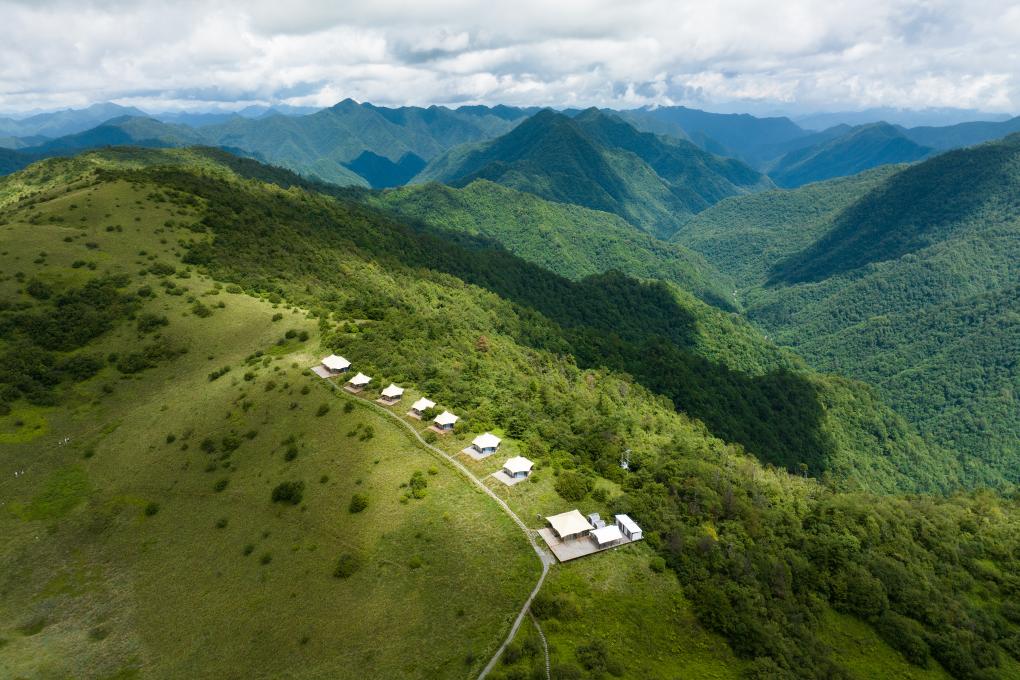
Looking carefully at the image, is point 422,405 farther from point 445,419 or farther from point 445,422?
point 445,422

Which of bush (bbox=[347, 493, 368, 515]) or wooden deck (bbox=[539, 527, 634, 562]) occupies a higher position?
bush (bbox=[347, 493, 368, 515])

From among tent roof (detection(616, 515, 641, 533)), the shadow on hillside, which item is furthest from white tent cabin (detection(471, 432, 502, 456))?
the shadow on hillside

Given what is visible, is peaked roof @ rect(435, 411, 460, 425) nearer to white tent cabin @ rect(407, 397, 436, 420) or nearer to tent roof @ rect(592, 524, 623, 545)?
white tent cabin @ rect(407, 397, 436, 420)

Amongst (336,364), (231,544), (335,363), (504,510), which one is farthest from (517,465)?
(335,363)

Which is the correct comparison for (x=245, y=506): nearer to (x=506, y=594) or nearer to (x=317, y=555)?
(x=317, y=555)

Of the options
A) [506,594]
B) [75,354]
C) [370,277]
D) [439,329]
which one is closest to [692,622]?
[506,594]
